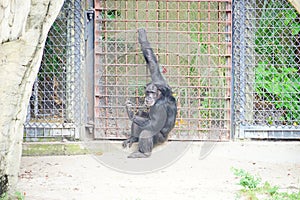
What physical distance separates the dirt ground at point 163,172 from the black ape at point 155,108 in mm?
264

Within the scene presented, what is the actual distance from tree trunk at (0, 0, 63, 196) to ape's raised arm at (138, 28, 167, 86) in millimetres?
2388

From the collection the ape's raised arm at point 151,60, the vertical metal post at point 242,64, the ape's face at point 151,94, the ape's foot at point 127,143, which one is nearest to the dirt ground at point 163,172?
the ape's foot at point 127,143

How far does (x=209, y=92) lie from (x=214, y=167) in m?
1.26

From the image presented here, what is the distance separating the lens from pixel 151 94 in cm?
651

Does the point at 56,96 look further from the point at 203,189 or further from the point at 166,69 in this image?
the point at 203,189

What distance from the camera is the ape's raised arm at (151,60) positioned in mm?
6477

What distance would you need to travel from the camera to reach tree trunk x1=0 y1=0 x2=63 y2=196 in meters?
3.90

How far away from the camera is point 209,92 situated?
6.89 m

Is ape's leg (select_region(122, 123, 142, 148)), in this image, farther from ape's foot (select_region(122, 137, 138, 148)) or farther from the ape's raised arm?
the ape's raised arm

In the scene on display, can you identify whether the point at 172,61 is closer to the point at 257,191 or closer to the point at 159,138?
the point at 159,138

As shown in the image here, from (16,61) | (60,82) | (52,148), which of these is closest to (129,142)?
(52,148)

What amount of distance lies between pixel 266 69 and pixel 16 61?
3949 millimetres

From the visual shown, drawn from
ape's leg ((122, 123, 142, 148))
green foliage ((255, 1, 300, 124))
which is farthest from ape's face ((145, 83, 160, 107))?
green foliage ((255, 1, 300, 124))

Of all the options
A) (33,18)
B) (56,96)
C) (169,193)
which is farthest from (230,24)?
(33,18)
